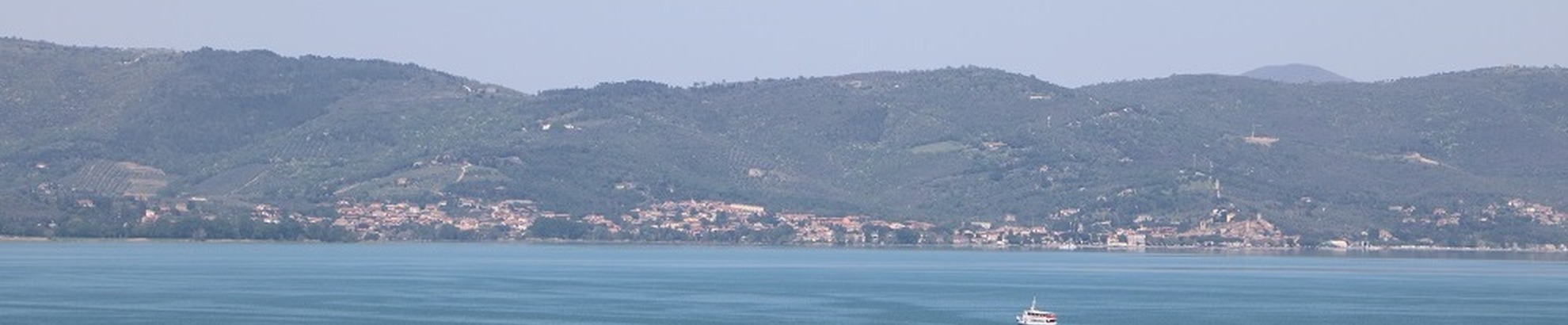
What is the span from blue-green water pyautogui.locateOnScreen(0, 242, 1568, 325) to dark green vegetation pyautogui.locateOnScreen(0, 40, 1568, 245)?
2945 cm

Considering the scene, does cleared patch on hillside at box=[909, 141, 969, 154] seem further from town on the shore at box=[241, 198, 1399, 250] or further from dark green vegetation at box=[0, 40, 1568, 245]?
town on the shore at box=[241, 198, 1399, 250]

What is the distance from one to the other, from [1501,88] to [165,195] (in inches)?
3527

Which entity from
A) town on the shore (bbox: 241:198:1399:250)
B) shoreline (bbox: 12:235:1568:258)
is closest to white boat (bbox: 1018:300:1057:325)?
shoreline (bbox: 12:235:1568:258)

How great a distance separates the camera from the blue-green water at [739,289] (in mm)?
72500

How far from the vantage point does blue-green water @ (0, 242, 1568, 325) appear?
72500 mm

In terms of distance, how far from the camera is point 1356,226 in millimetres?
159875

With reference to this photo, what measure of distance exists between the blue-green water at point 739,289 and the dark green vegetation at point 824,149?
29452 millimetres

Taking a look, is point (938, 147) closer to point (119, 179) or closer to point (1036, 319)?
point (119, 179)

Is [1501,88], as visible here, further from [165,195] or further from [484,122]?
[165,195]

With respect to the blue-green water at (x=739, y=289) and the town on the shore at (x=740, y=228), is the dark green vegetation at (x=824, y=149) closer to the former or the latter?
the town on the shore at (x=740, y=228)

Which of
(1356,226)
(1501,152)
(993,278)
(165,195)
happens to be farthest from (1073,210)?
(993,278)

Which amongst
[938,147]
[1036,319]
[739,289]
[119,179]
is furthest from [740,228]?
[1036,319]

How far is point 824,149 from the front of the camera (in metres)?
187

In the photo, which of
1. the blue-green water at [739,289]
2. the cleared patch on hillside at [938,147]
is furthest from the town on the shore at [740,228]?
the blue-green water at [739,289]
